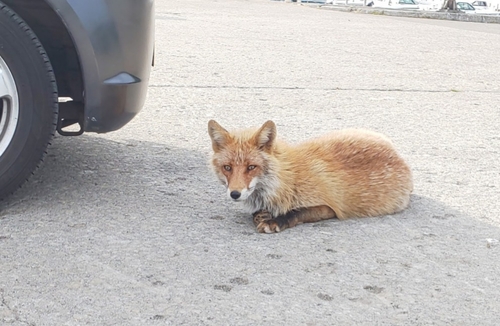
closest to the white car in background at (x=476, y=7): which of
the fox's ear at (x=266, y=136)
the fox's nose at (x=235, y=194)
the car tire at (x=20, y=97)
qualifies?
the fox's ear at (x=266, y=136)

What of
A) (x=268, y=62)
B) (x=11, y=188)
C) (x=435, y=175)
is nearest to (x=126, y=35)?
(x=11, y=188)

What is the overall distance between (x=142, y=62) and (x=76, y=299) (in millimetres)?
1721

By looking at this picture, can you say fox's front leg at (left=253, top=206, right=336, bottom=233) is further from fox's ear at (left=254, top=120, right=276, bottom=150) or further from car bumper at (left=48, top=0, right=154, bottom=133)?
car bumper at (left=48, top=0, right=154, bottom=133)

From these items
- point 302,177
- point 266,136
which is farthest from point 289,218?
point 266,136

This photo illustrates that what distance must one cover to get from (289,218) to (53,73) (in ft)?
5.24

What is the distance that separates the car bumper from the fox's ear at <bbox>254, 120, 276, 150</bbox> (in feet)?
2.65

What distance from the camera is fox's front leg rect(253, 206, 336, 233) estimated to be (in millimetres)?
4113

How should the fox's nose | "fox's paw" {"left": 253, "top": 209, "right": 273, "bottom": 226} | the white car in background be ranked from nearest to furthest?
the fox's nose, "fox's paw" {"left": 253, "top": 209, "right": 273, "bottom": 226}, the white car in background

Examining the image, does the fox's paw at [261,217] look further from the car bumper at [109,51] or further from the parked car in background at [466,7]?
the parked car in background at [466,7]

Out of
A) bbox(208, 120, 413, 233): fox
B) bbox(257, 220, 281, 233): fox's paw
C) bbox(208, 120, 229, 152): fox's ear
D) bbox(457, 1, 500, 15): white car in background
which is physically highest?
bbox(208, 120, 229, 152): fox's ear

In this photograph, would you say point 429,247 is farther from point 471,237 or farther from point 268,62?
point 268,62

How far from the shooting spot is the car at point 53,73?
13.2 feet

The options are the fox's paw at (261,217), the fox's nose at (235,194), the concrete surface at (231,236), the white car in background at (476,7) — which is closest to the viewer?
the concrete surface at (231,236)

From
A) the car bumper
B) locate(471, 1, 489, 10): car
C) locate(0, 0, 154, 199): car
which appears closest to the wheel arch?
locate(0, 0, 154, 199): car
